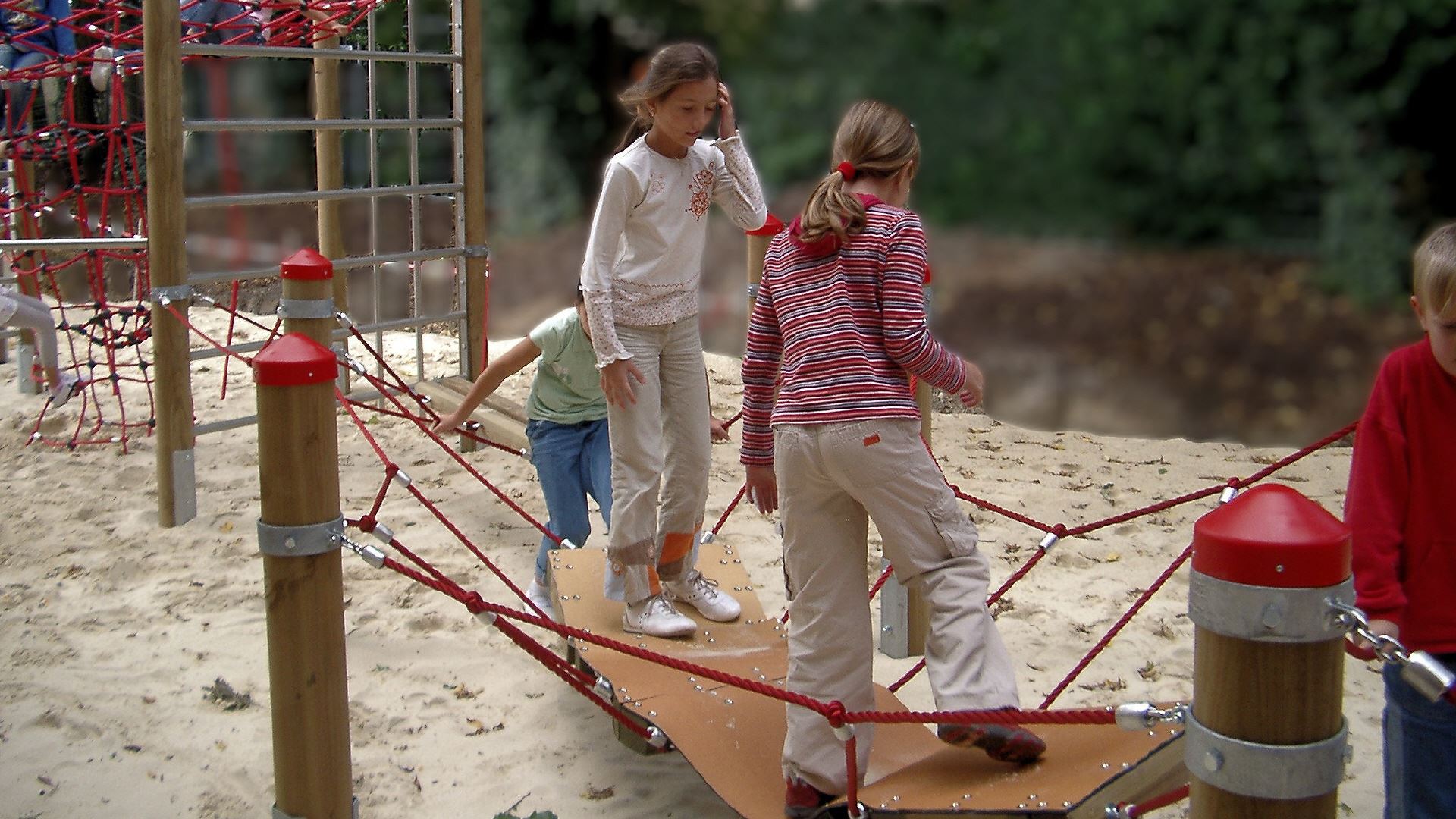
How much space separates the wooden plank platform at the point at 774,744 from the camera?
2.23 meters

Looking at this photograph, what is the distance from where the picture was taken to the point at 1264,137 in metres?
3.21

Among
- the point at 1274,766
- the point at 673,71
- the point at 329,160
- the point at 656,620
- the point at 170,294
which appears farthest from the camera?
the point at 329,160

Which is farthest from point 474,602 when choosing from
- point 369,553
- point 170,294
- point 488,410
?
point 488,410

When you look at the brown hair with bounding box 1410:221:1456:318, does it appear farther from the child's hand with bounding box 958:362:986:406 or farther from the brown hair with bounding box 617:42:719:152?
the brown hair with bounding box 617:42:719:152

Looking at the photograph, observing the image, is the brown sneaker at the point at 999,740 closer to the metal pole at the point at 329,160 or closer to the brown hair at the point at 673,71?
the brown hair at the point at 673,71

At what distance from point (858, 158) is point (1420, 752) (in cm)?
127

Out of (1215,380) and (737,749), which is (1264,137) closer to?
(737,749)

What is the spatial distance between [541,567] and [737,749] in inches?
46.0

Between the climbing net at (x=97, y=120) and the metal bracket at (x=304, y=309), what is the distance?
0.91 meters

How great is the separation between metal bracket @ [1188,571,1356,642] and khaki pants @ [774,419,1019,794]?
35.4 inches

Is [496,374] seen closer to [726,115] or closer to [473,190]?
[726,115]

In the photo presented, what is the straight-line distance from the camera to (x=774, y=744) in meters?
2.77

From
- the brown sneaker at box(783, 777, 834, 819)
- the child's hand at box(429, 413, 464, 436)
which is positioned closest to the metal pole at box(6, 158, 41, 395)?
the child's hand at box(429, 413, 464, 436)

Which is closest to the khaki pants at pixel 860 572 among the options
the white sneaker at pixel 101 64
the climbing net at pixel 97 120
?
the climbing net at pixel 97 120
